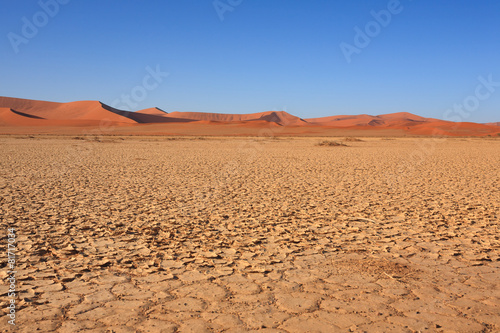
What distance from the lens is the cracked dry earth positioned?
254cm

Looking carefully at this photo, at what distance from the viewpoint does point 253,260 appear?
12.0ft

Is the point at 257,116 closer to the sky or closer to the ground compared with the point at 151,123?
closer to the sky

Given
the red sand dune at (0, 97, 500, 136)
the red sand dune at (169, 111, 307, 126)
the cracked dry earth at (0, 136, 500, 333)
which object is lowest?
the cracked dry earth at (0, 136, 500, 333)

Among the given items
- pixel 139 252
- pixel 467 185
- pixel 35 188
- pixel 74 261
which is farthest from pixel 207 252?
pixel 467 185

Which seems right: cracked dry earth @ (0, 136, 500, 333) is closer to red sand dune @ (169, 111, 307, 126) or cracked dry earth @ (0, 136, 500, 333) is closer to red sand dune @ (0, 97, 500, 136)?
red sand dune @ (0, 97, 500, 136)

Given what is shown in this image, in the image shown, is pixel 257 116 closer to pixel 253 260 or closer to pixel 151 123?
pixel 151 123

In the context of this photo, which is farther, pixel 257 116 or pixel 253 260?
pixel 257 116

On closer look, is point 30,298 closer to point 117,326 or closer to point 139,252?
point 117,326

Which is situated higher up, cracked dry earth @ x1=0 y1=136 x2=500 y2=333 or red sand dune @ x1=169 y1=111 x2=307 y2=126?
red sand dune @ x1=169 y1=111 x2=307 y2=126

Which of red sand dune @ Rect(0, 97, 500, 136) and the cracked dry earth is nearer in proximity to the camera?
the cracked dry earth

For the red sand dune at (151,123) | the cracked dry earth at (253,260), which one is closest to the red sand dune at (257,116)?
the red sand dune at (151,123)

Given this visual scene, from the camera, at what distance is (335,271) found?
3373 millimetres

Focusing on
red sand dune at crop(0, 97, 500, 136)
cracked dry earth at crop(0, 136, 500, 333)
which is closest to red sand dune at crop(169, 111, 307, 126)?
red sand dune at crop(0, 97, 500, 136)

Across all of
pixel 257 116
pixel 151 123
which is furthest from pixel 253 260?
pixel 257 116
